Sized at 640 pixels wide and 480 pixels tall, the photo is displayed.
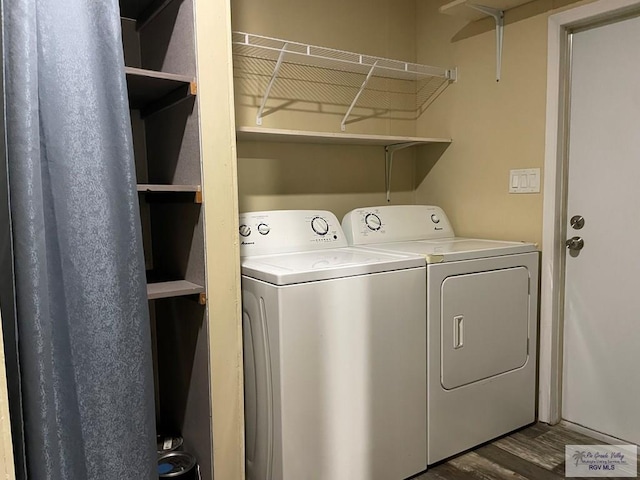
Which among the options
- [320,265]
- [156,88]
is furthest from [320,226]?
[156,88]

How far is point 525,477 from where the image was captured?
199 centimetres

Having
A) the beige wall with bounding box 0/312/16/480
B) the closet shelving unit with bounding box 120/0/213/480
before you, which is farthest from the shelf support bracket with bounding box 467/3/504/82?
the beige wall with bounding box 0/312/16/480

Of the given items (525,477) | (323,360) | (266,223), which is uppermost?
(266,223)

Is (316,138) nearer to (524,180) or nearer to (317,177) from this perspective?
(317,177)

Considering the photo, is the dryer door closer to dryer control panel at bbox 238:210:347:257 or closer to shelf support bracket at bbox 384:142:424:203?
dryer control panel at bbox 238:210:347:257

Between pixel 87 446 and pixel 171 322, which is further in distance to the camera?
pixel 171 322

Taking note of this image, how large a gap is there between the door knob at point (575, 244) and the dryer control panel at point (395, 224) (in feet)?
1.96

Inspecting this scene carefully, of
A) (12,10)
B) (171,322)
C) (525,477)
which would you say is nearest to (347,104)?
(171,322)

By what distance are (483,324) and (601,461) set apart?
0.75 m

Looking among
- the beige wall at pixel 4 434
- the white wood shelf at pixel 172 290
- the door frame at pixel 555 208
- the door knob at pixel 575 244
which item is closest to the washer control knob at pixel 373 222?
the door frame at pixel 555 208

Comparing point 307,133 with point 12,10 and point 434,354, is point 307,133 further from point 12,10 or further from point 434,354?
point 12,10

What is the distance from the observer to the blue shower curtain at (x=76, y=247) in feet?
4.01

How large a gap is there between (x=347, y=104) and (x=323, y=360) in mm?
1504

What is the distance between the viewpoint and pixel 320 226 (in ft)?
7.58
